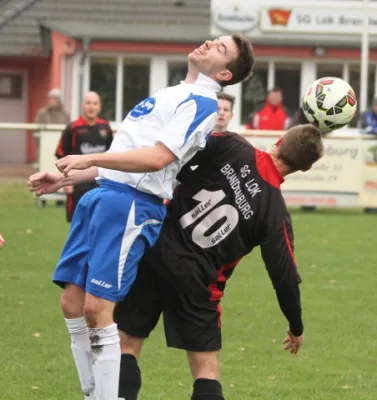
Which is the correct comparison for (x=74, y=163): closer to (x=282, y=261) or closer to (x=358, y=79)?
(x=282, y=261)

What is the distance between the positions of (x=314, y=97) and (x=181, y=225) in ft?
5.93

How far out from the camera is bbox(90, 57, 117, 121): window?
3303 centimetres

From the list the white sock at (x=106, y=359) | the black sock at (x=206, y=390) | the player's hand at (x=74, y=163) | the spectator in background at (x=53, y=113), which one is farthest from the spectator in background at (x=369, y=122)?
the player's hand at (x=74, y=163)

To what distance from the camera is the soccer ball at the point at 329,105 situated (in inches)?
286

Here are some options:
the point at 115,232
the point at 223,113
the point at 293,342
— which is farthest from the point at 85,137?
the point at 115,232

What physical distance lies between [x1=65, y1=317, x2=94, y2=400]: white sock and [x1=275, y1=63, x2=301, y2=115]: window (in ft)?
88.6

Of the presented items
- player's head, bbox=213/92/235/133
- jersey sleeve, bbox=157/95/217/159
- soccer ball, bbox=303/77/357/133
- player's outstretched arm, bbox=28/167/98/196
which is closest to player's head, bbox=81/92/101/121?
player's head, bbox=213/92/235/133

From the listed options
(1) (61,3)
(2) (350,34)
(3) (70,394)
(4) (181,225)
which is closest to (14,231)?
(3) (70,394)

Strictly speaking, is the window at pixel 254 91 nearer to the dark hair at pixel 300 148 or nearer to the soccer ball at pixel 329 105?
the soccer ball at pixel 329 105

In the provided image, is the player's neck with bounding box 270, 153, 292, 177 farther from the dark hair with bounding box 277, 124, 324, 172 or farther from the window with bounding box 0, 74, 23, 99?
the window with bounding box 0, 74, 23, 99

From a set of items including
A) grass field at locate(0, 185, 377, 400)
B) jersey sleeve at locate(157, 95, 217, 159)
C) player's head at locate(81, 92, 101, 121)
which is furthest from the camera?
player's head at locate(81, 92, 101, 121)

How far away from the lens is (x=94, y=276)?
5809 millimetres

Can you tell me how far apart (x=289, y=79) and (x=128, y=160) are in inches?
1093

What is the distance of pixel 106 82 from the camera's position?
33.1 meters
